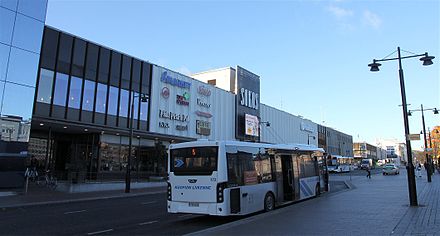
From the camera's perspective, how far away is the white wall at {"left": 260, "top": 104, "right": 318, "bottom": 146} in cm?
5656

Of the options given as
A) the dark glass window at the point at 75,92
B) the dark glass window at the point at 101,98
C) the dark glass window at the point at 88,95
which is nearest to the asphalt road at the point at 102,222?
the dark glass window at the point at 75,92

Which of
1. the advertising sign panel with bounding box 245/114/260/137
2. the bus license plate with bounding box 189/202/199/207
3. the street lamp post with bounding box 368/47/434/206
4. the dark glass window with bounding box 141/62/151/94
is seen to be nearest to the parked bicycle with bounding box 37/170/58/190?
the dark glass window with bounding box 141/62/151/94

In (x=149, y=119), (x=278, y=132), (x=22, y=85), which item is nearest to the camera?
(x=22, y=85)

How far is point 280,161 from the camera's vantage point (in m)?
16.4

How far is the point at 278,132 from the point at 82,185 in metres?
39.4

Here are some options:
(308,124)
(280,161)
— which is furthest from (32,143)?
(308,124)

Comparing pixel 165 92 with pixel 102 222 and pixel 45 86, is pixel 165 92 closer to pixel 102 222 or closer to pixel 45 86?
pixel 45 86

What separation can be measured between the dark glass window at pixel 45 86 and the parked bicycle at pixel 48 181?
576 cm

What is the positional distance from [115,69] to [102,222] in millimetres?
21651

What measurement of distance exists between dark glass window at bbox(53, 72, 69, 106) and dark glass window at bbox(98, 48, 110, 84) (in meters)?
3.31

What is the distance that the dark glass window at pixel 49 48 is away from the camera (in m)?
26.5

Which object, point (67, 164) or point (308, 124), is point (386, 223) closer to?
point (67, 164)

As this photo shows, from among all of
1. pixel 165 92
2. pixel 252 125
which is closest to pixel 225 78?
pixel 252 125

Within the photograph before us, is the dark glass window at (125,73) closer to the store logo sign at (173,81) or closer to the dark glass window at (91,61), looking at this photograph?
the dark glass window at (91,61)
